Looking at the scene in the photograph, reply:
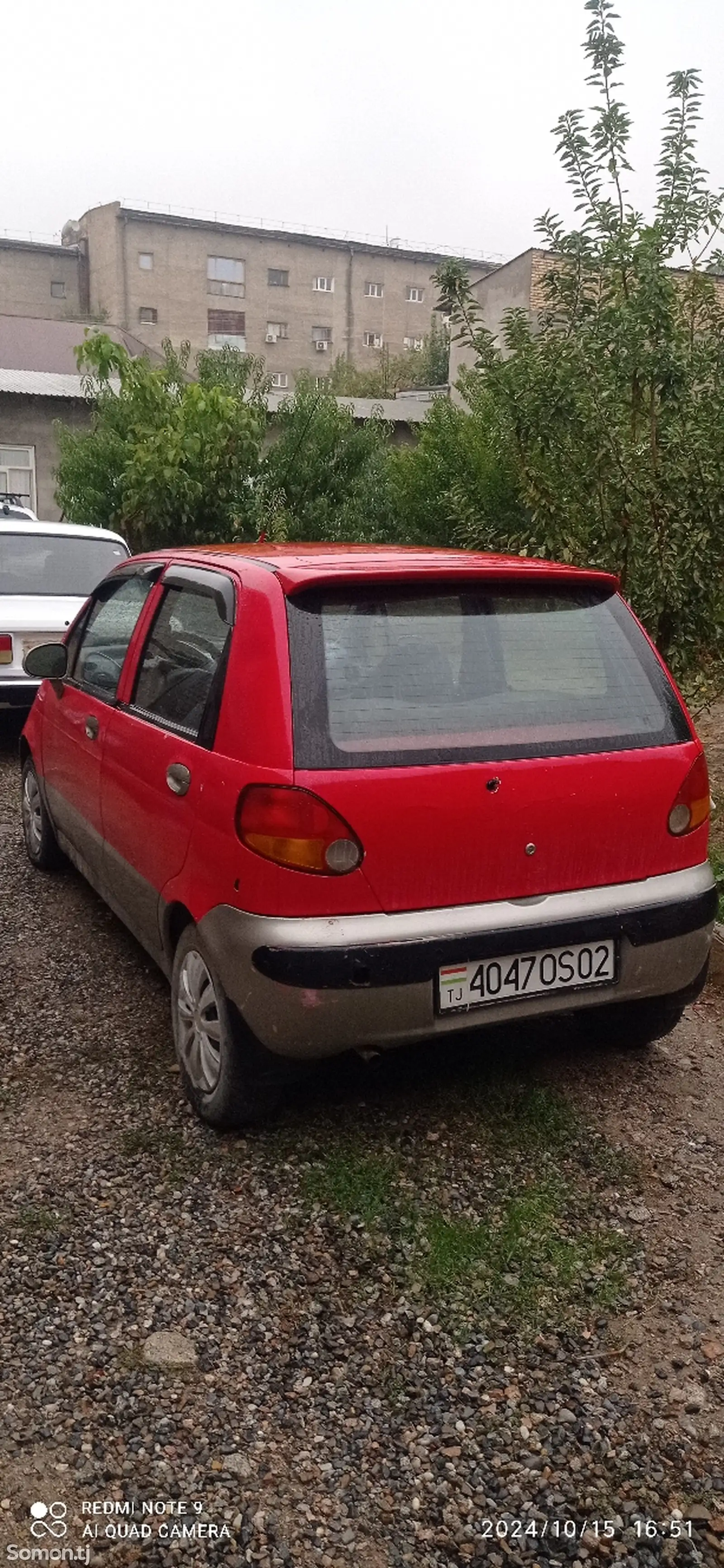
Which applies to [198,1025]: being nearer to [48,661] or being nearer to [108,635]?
[108,635]

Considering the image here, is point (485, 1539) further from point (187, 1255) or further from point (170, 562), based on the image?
point (170, 562)

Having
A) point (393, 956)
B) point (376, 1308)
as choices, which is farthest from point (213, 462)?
point (376, 1308)

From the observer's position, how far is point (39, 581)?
9141 millimetres

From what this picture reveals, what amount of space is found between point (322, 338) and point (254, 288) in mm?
4691

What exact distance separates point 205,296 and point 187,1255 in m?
65.0

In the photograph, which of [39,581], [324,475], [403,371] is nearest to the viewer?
[39,581]

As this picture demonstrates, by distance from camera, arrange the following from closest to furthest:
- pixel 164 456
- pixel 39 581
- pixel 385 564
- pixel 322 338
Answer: pixel 385 564, pixel 39 581, pixel 164 456, pixel 322 338

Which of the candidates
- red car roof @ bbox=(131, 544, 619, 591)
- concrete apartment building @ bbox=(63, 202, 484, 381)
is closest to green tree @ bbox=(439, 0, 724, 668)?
red car roof @ bbox=(131, 544, 619, 591)

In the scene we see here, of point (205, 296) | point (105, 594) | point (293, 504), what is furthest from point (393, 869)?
point (205, 296)

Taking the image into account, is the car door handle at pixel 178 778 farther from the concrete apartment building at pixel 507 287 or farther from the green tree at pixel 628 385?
the concrete apartment building at pixel 507 287

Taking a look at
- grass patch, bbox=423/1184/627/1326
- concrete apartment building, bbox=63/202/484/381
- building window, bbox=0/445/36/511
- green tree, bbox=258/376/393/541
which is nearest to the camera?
grass patch, bbox=423/1184/627/1326

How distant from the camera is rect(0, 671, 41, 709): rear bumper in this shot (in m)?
8.52

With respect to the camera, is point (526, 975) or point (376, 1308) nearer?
point (376, 1308)

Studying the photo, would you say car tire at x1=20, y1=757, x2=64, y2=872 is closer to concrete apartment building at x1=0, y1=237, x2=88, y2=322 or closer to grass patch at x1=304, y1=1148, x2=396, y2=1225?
grass patch at x1=304, y1=1148, x2=396, y2=1225
